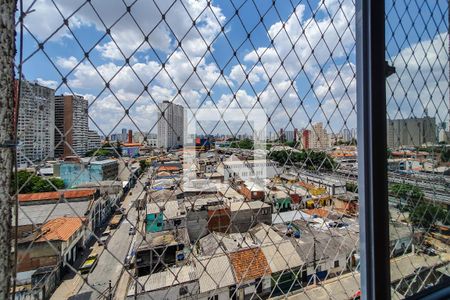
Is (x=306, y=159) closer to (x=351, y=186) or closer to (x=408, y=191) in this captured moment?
(x=351, y=186)

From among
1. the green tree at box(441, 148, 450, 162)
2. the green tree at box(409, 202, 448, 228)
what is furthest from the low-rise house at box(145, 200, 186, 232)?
the green tree at box(441, 148, 450, 162)

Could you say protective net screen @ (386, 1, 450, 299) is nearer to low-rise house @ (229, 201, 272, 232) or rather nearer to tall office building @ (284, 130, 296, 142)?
tall office building @ (284, 130, 296, 142)

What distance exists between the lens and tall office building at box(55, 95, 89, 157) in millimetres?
444

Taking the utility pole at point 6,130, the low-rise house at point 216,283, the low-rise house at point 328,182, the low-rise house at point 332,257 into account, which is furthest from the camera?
the low-rise house at point 328,182

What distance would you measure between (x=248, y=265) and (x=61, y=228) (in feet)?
1.76

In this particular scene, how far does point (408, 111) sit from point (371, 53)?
455 mm

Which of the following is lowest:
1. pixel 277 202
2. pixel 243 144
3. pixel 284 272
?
pixel 284 272

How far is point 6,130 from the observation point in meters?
0.34

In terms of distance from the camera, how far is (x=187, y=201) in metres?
0.80

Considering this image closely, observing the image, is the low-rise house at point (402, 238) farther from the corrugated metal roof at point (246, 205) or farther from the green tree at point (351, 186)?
the corrugated metal roof at point (246, 205)

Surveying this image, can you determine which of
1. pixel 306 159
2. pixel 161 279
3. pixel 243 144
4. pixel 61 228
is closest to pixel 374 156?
pixel 306 159

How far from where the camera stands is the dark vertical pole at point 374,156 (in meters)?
0.58

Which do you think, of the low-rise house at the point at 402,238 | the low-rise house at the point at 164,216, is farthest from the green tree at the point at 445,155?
the low-rise house at the point at 164,216

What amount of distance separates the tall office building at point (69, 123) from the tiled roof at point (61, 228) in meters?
0.15
